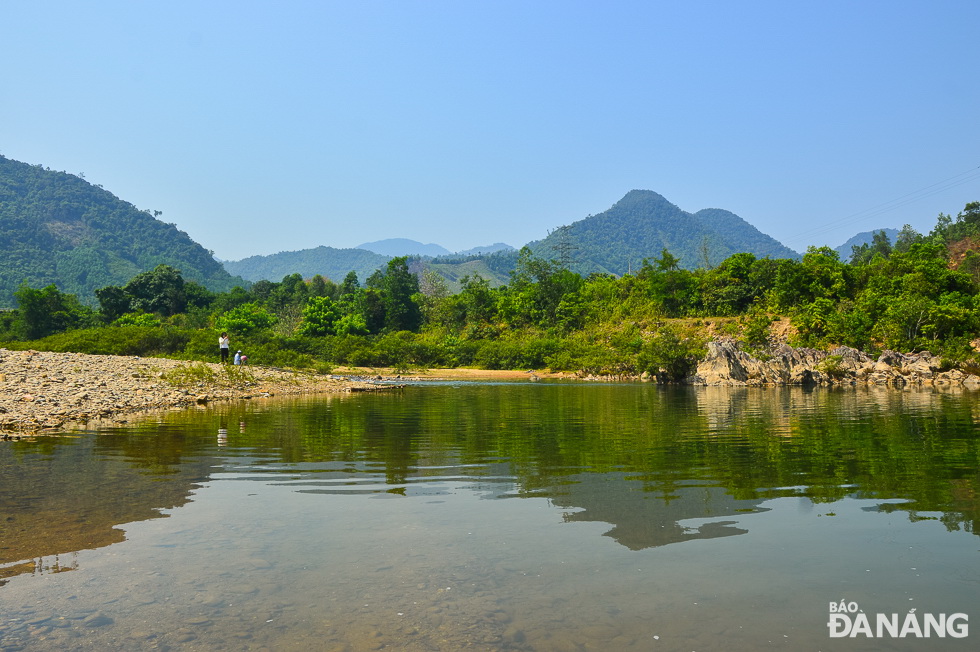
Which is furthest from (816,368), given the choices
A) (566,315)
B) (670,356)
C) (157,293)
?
(157,293)

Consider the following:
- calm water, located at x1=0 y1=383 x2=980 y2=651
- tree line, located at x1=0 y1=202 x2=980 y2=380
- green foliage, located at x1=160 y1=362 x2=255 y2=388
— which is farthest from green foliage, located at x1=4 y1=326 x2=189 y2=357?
calm water, located at x1=0 y1=383 x2=980 y2=651

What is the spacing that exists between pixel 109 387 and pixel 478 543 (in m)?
19.9

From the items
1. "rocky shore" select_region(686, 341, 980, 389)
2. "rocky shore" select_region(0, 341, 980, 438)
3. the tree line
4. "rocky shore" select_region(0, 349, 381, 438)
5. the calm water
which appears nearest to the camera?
the calm water

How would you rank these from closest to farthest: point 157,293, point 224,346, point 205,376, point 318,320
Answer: point 205,376, point 224,346, point 318,320, point 157,293

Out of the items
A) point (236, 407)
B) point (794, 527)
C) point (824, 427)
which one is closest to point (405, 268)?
point (236, 407)

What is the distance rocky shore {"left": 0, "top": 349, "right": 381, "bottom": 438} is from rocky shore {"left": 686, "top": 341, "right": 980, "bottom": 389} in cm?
2252

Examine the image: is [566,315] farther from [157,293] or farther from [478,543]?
[478,543]

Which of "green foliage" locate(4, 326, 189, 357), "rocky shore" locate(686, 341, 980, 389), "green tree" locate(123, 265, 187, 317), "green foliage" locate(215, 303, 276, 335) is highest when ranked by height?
"green tree" locate(123, 265, 187, 317)

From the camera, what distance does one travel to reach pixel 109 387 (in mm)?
21984

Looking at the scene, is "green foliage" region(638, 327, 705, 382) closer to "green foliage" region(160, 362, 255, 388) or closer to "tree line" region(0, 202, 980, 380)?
"tree line" region(0, 202, 980, 380)

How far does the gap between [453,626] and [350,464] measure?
7137 mm

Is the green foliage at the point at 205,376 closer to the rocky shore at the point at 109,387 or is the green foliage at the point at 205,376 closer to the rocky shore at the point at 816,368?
the rocky shore at the point at 109,387

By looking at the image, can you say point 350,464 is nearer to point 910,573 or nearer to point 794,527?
point 794,527

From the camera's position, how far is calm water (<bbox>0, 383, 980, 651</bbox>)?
459cm
